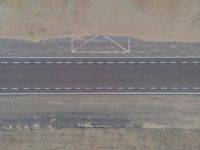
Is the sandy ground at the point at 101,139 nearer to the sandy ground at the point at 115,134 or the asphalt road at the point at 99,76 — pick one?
the sandy ground at the point at 115,134

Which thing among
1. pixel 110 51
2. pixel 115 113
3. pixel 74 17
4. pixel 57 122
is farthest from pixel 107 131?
pixel 74 17

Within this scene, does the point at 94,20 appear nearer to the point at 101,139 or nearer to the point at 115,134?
the point at 115,134

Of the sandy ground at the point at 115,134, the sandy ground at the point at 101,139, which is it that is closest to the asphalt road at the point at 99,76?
the sandy ground at the point at 115,134

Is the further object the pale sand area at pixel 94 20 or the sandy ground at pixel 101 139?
the pale sand area at pixel 94 20

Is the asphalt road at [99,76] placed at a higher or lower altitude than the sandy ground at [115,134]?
higher

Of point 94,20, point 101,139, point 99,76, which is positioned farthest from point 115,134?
point 94,20

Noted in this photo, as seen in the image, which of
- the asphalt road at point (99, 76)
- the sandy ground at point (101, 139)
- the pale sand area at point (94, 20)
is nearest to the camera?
the sandy ground at point (101, 139)
